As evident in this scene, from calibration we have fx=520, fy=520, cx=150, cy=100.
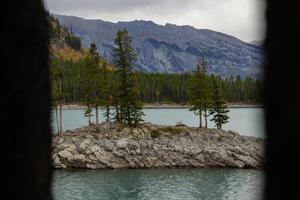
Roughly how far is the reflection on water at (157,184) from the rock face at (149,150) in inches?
72.4

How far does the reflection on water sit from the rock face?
184cm

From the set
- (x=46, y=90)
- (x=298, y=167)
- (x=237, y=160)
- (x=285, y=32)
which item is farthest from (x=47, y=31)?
(x=237, y=160)

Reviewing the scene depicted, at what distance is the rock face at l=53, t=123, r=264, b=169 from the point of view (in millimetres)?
50531

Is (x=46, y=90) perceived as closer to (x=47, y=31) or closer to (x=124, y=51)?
(x=47, y=31)

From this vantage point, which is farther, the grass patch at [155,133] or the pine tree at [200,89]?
the pine tree at [200,89]

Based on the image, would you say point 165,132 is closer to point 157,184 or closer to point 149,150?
point 149,150

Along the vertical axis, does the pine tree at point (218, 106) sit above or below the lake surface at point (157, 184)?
above

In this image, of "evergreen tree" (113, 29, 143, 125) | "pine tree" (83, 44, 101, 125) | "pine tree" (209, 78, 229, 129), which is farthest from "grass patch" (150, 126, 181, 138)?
"pine tree" (209, 78, 229, 129)

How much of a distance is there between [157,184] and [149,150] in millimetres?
11017

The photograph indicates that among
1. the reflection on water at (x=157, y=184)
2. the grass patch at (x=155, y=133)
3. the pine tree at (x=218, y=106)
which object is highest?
the pine tree at (x=218, y=106)

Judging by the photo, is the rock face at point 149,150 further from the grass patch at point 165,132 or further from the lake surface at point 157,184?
the lake surface at point 157,184

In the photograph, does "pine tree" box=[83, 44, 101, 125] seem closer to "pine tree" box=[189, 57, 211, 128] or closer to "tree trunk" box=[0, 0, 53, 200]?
"pine tree" box=[189, 57, 211, 128]

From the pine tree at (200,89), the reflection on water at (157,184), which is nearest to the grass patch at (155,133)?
the reflection on water at (157,184)

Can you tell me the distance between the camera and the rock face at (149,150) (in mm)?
50531
